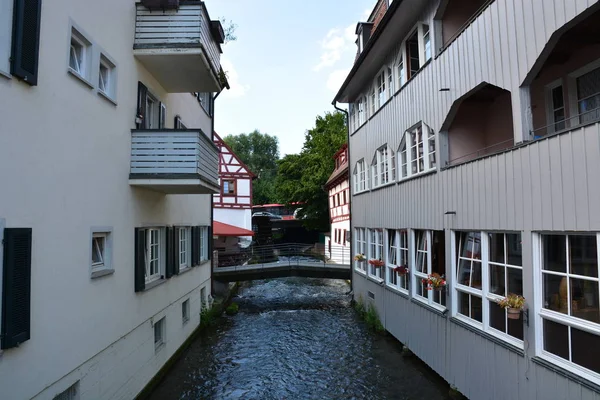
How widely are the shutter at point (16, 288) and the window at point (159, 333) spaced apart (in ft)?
15.7

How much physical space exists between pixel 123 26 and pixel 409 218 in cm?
713

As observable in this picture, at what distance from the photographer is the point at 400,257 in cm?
1060

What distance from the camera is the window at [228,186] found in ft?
93.5

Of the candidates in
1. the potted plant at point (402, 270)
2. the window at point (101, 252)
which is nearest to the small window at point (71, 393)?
the window at point (101, 252)

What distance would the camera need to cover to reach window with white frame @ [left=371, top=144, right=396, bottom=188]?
37.0 feet

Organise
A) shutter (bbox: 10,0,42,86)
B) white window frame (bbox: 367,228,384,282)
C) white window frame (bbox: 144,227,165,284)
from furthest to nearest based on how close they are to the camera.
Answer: white window frame (bbox: 367,228,384,282) → white window frame (bbox: 144,227,165,284) → shutter (bbox: 10,0,42,86)

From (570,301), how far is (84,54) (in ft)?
23.1

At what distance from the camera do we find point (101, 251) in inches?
257

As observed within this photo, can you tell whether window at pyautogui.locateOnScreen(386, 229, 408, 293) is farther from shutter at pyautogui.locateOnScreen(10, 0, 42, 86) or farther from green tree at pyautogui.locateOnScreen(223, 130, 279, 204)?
green tree at pyautogui.locateOnScreen(223, 130, 279, 204)

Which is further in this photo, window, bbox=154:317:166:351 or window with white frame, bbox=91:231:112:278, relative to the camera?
window, bbox=154:317:166:351

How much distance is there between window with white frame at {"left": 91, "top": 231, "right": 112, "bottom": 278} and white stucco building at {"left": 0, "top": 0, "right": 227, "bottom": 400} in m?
0.02

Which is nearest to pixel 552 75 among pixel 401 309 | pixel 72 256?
pixel 401 309

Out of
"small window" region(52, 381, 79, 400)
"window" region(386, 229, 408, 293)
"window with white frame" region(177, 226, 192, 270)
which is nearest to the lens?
"small window" region(52, 381, 79, 400)

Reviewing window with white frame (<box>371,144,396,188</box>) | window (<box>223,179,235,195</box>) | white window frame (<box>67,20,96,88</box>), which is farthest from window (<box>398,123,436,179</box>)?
window (<box>223,179,235,195</box>)
